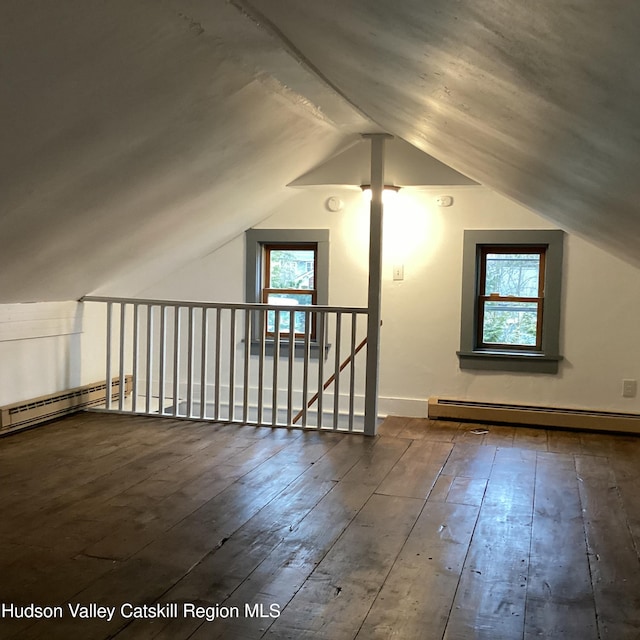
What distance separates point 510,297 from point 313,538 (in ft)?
10.3

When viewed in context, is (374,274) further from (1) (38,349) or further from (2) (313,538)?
(1) (38,349)

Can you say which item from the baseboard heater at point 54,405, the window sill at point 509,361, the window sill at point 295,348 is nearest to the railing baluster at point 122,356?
the baseboard heater at point 54,405

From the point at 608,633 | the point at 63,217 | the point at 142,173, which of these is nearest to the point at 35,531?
the point at 63,217

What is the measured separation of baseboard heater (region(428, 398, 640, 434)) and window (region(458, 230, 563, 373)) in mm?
309

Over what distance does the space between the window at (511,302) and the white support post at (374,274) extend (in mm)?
1050

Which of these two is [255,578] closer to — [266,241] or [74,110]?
[74,110]

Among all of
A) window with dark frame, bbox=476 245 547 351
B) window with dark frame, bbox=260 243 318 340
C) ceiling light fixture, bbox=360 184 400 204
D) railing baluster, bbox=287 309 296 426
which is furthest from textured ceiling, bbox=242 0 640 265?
window with dark frame, bbox=260 243 318 340

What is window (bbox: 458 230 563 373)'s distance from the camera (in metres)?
5.05

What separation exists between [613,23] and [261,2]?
5.06 feet

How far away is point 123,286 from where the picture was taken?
5.41m

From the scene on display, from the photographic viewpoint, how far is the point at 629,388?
4.95 metres

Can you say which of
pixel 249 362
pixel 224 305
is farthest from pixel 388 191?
pixel 249 362

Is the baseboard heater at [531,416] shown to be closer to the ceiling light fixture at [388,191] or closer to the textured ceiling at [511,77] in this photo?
the ceiling light fixture at [388,191]

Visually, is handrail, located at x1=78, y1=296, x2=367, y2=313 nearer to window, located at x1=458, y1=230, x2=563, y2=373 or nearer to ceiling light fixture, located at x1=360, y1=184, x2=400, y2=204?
ceiling light fixture, located at x1=360, y1=184, x2=400, y2=204
